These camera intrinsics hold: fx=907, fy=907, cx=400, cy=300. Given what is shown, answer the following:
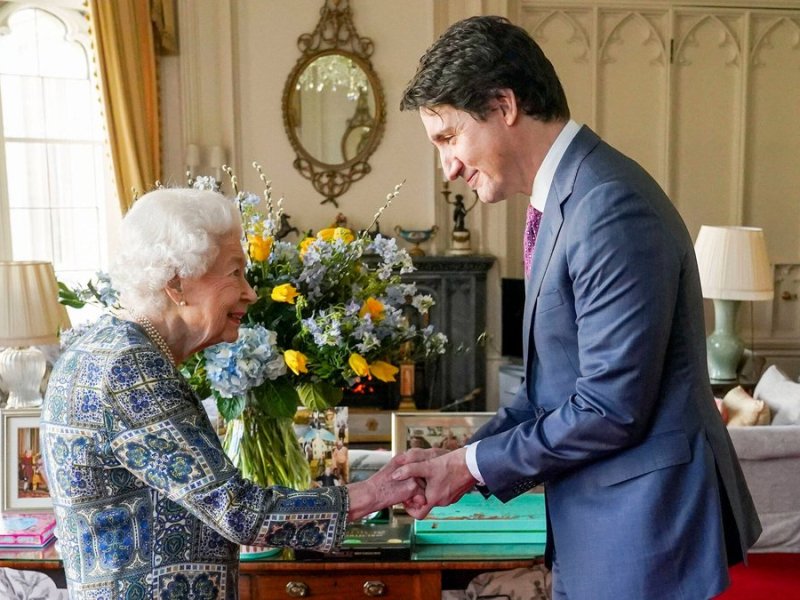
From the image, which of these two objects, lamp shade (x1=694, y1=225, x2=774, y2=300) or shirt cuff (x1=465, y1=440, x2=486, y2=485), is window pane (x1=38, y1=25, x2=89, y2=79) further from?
shirt cuff (x1=465, y1=440, x2=486, y2=485)

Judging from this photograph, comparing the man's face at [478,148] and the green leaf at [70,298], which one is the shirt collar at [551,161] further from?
the green leaf at [70,298]

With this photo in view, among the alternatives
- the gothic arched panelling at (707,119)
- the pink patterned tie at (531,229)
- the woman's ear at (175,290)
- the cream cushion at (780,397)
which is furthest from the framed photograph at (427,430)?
the gothic arched panelling at (707,119)

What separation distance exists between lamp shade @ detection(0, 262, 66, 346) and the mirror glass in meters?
2.86

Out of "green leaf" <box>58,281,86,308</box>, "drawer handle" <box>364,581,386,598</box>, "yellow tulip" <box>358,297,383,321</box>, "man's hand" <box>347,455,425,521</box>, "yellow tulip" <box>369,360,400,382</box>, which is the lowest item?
"drawer handle" <box>364,581,386,598</box>

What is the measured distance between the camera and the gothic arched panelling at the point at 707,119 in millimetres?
6594

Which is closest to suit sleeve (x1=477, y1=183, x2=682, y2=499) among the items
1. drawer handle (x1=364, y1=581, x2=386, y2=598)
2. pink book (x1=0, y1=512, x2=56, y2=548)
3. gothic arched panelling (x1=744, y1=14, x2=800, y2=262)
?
drawer handle (x1=364, y1=581, x2=386, y2=598)

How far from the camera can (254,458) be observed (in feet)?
6.63

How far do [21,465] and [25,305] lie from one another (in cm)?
159

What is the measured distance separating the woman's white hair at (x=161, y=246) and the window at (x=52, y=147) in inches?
161

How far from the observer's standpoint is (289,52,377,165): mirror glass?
20.8 feet

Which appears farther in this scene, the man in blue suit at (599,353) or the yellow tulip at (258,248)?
the yellow tulip at (258,248)

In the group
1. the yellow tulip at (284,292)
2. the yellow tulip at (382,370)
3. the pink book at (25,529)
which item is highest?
the yellow tulip at (284,292)

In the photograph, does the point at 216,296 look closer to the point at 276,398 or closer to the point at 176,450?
the point at 176,450

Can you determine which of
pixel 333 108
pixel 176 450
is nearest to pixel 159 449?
pixel 176 450
